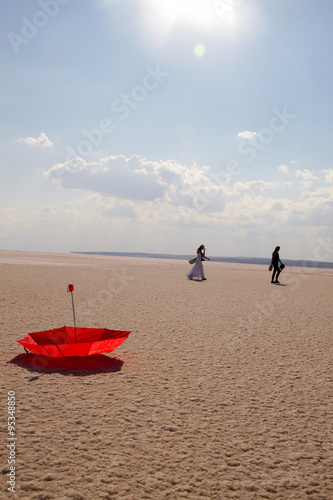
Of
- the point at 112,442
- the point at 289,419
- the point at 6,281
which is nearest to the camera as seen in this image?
the point at 112,442

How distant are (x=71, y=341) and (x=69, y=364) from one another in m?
0.53

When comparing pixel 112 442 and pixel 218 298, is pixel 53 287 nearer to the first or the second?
pixel 218 298

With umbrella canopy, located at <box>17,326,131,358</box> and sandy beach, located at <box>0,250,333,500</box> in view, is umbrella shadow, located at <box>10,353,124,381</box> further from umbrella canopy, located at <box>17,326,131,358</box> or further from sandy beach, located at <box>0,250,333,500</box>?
umbrella canopy, located at <box>17,326,131,358</box>

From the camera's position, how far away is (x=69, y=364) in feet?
21.1

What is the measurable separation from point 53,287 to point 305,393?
1292 centimetres

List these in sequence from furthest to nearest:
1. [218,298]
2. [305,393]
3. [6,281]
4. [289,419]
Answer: [6,281]
[218,298]
[305,393]
[289,419]

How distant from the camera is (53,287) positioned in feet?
54.0

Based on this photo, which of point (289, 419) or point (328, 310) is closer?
point (289, 419)

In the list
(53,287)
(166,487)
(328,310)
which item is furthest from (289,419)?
(53,287)

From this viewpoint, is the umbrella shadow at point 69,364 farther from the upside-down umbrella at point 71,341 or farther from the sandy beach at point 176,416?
the upside-down umbrella at point 71,341

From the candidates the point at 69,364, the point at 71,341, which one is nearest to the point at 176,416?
the point at 69,364

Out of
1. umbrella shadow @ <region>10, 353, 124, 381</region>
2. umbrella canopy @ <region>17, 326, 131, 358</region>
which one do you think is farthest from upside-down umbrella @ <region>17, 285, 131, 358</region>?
umbrella shadow @ <region>10, 353, 124, 381</region>

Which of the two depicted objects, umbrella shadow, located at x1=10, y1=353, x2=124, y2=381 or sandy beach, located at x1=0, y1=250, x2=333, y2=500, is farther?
umbrella shadow, located at x1=10, y1=353, x2=124, y2=381

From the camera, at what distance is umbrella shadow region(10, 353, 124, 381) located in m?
6.05
